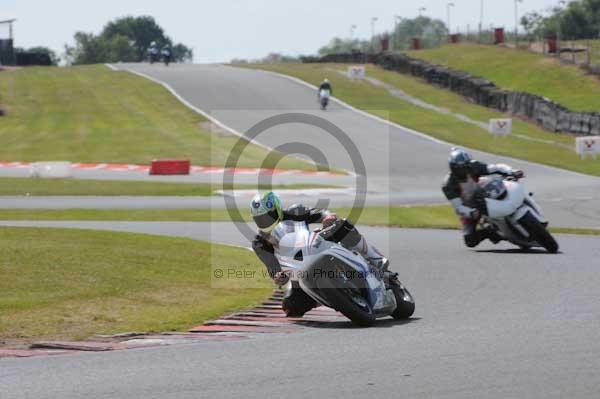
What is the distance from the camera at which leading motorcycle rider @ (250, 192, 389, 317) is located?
11.0m

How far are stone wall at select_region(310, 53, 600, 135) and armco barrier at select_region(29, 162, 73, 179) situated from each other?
20564 mm

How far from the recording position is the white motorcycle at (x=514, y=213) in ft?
57.3

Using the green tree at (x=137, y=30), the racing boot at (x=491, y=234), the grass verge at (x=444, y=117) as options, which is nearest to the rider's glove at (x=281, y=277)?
the racing boot at (x=491, y=234)

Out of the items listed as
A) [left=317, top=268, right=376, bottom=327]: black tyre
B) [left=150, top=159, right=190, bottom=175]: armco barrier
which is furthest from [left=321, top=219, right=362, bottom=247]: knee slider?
[left=150, top=159, right=190, bottom=175]: armco barrier

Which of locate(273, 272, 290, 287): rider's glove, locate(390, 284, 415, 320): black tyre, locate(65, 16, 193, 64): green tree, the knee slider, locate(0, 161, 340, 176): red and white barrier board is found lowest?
locate(0, 161, 340, 176): red and white barrier board

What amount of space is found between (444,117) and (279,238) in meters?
45.1

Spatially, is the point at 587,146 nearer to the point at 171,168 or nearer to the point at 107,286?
the point at 171,168

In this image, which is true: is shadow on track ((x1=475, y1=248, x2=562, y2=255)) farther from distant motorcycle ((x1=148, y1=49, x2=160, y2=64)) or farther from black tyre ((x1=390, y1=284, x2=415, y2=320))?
distant motorcycle ((x1=148, y1=49, x2=160, y2=64))

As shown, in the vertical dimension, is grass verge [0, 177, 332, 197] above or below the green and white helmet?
below

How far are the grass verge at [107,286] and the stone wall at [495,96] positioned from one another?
103 feet

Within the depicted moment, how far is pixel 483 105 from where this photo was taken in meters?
58.7

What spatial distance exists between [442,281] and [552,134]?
117 ft

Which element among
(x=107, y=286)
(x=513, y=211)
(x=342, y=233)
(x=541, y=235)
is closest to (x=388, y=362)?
(x=342, y=233)

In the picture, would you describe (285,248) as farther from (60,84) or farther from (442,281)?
(60,84)
